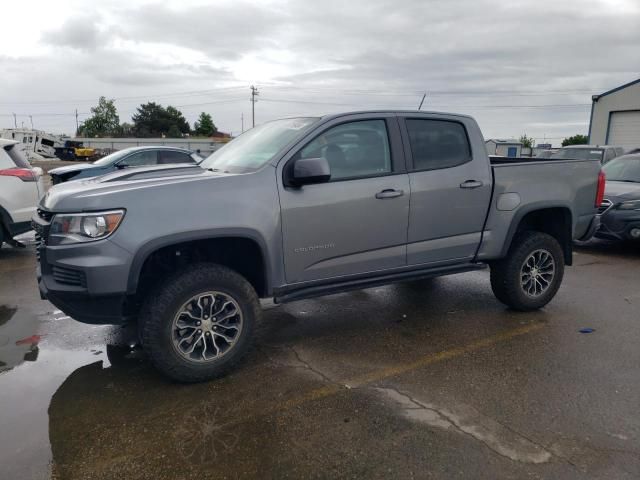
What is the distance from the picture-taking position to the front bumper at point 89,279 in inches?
128

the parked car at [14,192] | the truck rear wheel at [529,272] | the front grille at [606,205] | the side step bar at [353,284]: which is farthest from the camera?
the front grille at [606,205]

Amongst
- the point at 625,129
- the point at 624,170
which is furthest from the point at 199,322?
the point at 625,129

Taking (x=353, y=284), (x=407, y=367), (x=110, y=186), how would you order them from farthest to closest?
(x=353, y=284) < (x=407, y=367) < (x=110, y=186)

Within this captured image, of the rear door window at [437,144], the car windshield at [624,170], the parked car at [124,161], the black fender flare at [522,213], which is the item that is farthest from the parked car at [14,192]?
the car windshield at [624,170]

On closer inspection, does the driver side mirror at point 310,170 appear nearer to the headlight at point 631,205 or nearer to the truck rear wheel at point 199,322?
Result: the truck rear wheel at point 199,322

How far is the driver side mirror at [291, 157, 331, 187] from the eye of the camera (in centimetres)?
365

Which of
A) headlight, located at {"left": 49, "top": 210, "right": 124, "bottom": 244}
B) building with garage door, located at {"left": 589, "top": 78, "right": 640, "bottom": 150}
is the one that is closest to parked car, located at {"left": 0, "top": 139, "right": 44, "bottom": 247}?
headlight, located at {"left": 49, "top": 210, "right": 124, "bottom": 244}

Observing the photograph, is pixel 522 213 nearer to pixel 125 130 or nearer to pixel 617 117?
pixel 617 117

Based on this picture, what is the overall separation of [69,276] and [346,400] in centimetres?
203

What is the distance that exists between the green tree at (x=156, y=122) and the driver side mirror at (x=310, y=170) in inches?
3463

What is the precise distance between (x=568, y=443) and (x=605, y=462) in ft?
0.71

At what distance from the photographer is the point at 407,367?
3957mm

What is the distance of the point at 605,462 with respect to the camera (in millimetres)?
2779

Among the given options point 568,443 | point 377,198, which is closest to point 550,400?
point 568,443
